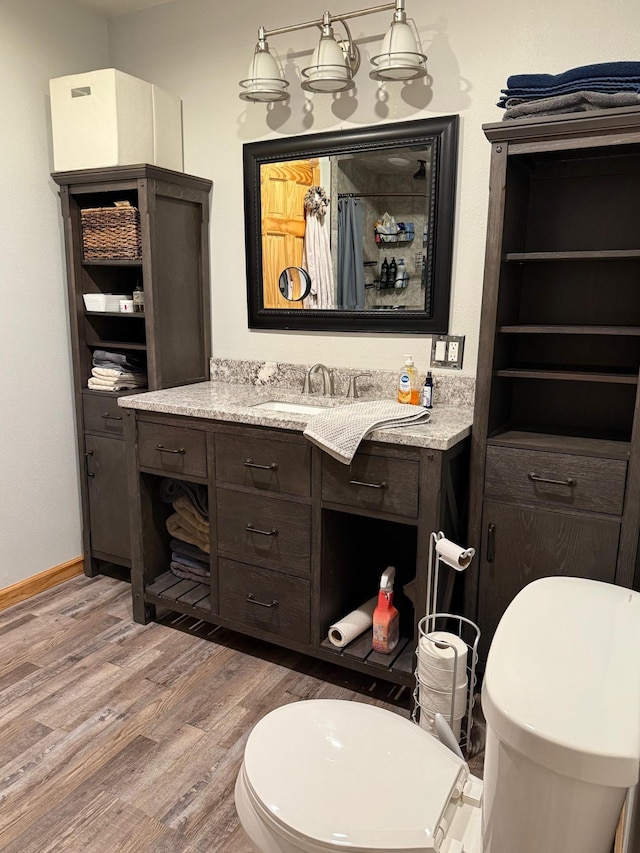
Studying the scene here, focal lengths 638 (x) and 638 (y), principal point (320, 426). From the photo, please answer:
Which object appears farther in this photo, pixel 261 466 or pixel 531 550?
pixel 261 466

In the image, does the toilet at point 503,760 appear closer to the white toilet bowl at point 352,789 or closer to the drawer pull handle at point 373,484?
the white toilet bowl at point 352,789

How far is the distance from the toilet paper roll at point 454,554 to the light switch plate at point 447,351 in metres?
0.84

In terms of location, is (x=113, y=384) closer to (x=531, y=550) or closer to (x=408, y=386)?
(x=408, y=386)

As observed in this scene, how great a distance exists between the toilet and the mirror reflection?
136cm

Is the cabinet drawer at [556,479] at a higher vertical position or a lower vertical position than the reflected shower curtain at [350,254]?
lower

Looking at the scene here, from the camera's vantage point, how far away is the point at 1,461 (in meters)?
2.65

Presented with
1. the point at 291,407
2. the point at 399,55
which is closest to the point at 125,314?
the point at 291,407

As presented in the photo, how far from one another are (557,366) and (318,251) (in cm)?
101

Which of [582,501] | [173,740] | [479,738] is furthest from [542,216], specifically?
[173,740]

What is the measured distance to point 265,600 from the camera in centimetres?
226

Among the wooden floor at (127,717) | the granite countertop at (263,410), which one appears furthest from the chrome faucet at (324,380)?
the wooden floor at (127,717)

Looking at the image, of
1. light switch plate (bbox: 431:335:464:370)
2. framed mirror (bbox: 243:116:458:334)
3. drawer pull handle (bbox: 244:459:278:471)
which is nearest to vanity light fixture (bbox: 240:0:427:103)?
framed mirror (bbox: 243:116:458:334)

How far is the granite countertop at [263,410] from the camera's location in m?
1.90

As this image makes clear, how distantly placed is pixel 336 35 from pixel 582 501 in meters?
1.88
